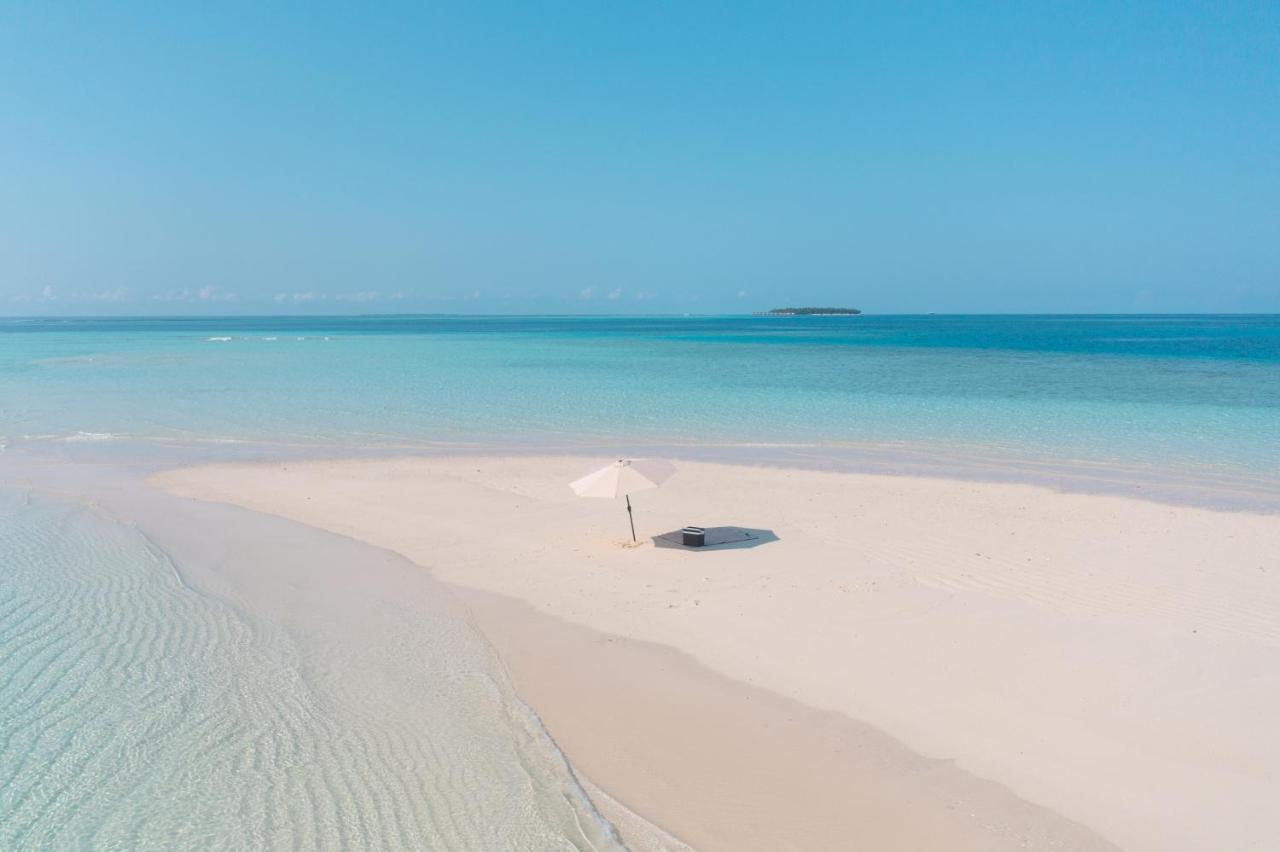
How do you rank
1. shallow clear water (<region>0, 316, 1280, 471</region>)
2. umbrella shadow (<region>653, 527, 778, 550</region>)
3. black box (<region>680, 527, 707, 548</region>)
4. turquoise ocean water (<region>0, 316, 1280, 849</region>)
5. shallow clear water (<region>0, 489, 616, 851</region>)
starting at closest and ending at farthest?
shallow clear water (<region>0, 489, 616, 851</region>) → turquoise ocean water (<region>0, 316, 1280, 849</region>) → black box (<region>680, 527, 707, 548</region>) → umbrella shadow (<region>653, 527, 778, 550</region>) → shallow clear water (<region>0, 316, 1280, 471</region>)

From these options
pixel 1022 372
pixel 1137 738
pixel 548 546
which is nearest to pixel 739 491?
pixel 548 546

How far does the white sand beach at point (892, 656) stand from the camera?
6.77m

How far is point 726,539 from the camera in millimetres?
14141

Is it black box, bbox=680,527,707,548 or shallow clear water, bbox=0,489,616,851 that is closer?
shallow clear water, bbox=0,489,616,851

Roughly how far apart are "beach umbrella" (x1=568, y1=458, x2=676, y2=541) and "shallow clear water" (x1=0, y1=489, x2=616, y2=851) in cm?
314

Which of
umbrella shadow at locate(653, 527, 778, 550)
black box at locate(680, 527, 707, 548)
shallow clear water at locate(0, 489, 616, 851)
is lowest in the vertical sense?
shallow clear water at locate(0, 489, 616, 851)

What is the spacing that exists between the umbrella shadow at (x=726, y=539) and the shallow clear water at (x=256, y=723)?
159 inches

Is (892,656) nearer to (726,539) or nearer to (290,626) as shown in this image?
(726,539)

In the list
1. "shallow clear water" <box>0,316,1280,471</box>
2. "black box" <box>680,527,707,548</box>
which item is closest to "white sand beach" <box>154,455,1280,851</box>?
"black box" <box>680,527,707,548</box>

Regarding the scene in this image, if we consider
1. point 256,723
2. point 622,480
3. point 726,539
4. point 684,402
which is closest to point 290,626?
point 256,723

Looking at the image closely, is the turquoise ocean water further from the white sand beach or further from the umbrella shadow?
the umbrella shadow

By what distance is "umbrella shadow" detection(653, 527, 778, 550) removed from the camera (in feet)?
45.4

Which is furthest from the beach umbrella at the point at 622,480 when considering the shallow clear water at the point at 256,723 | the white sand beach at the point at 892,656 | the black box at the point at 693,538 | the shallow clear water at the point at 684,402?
the shallow clear water at the point at 684,402

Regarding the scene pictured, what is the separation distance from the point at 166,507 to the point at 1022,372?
46.6m
